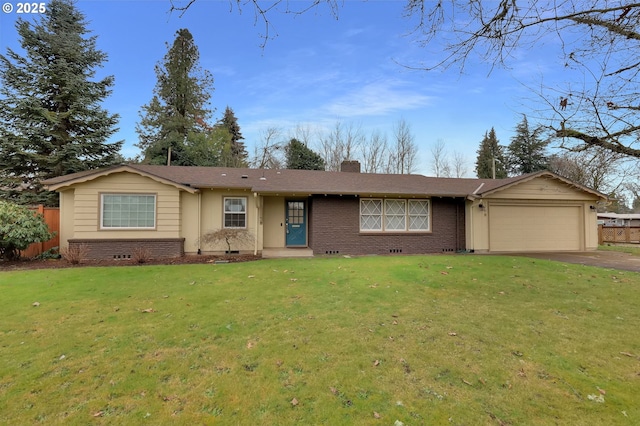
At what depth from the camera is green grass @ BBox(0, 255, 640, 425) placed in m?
2.69

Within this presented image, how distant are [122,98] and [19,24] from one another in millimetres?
5514

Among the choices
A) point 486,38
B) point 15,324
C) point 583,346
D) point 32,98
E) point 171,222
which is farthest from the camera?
point 32,98

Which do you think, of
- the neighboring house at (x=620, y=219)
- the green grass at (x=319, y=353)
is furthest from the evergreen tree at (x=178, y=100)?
the neighboring house at (x=620, y=219)

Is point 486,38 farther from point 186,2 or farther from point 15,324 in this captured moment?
point 15,324

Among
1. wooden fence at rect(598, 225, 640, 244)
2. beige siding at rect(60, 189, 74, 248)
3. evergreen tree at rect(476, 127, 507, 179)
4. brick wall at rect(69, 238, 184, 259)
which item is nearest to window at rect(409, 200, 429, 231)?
brick wall at rect(69, 238, 184, 259)

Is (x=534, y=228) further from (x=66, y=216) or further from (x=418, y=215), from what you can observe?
(x=66, y=216)

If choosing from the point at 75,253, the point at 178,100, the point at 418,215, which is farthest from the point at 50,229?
the point at 178,100

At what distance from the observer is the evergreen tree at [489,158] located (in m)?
38.1

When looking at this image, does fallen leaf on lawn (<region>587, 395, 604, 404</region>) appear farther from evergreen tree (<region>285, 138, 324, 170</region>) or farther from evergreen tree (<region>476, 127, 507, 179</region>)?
evergreen tree (<region>476, 127, 507, 179</region>)

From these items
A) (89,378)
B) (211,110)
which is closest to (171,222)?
(89,378)

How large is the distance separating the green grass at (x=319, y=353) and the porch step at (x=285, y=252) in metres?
4.69

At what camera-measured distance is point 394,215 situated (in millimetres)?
13477

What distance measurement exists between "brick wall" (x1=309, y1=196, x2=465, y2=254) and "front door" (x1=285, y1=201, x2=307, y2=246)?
18.9 inches

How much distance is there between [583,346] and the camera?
4.00 metres
